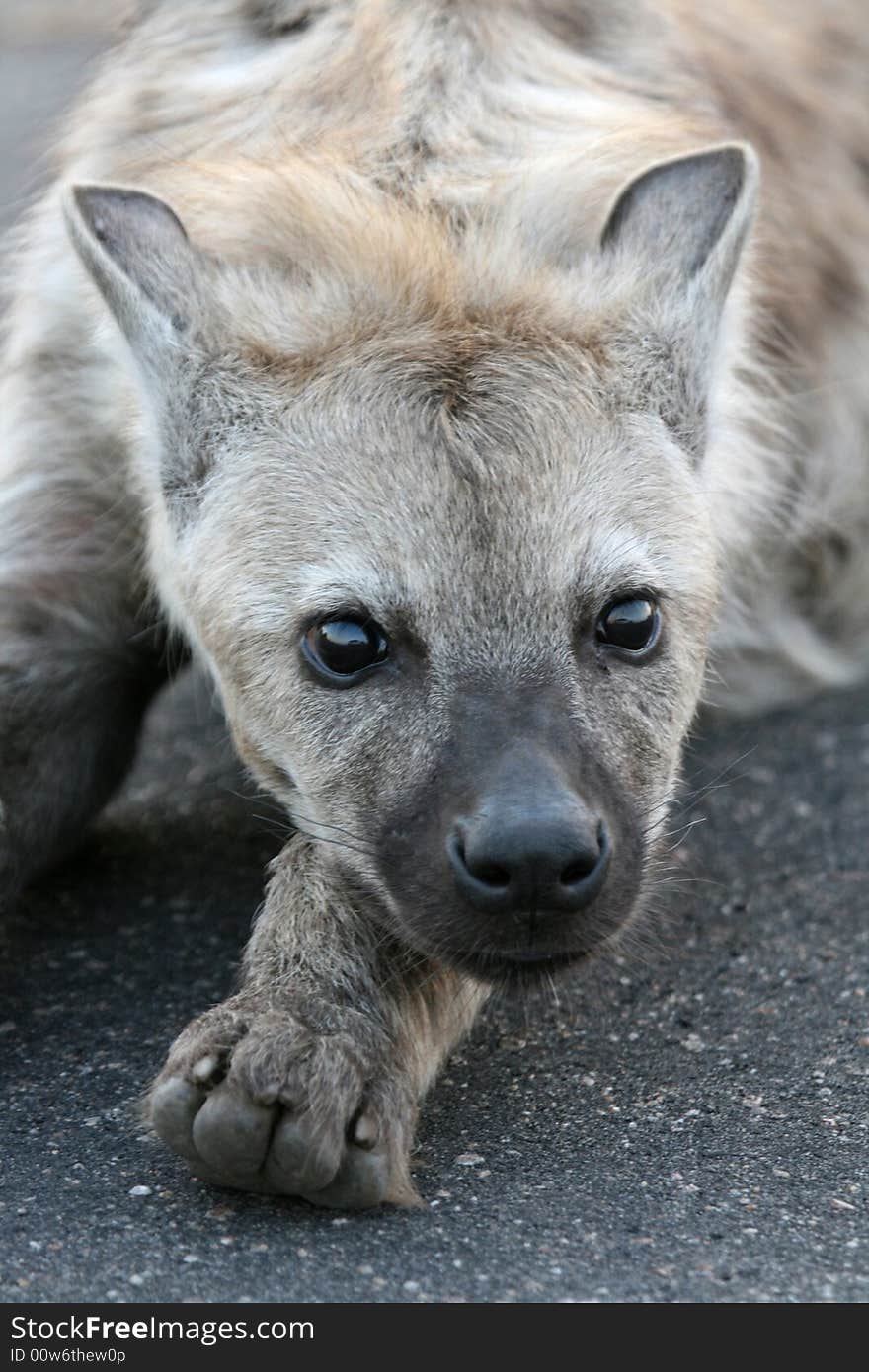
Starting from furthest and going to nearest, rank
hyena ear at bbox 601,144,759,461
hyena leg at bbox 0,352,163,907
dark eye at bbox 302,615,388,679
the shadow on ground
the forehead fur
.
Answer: hyena leg at bbox 0,352,163,907 → hyena ear at bbox 601,144,759,461 → the forehead fur → dark eye at bbox 302,615,388,679 → the shadow on ground

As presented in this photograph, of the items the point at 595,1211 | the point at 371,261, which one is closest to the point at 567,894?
the point at 595,1211

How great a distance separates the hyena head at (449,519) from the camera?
2365 millimetres

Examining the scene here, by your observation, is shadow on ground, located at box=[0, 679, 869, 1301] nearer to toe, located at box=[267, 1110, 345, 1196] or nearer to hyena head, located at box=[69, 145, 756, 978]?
toe, located at box=[267, 1110, 345, 1196]

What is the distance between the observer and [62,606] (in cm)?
314

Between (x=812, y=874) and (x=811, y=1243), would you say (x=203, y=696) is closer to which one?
(x=812, y=874)

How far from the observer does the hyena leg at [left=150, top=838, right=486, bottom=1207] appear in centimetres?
223

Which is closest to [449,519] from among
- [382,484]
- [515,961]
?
[382,484]

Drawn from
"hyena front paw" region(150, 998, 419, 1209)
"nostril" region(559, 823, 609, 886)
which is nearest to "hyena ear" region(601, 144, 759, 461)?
→ "nostril" region(559, 823, 609, 886)

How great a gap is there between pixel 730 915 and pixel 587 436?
1008 mm

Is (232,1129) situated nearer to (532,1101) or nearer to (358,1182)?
(358,1182)

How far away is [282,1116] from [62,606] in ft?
3.90

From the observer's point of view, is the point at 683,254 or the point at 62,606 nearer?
the point at 683,254

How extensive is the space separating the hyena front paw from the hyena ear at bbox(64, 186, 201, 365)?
0.99 meters

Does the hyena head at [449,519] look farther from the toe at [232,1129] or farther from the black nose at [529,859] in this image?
the toe at [232,1129]
